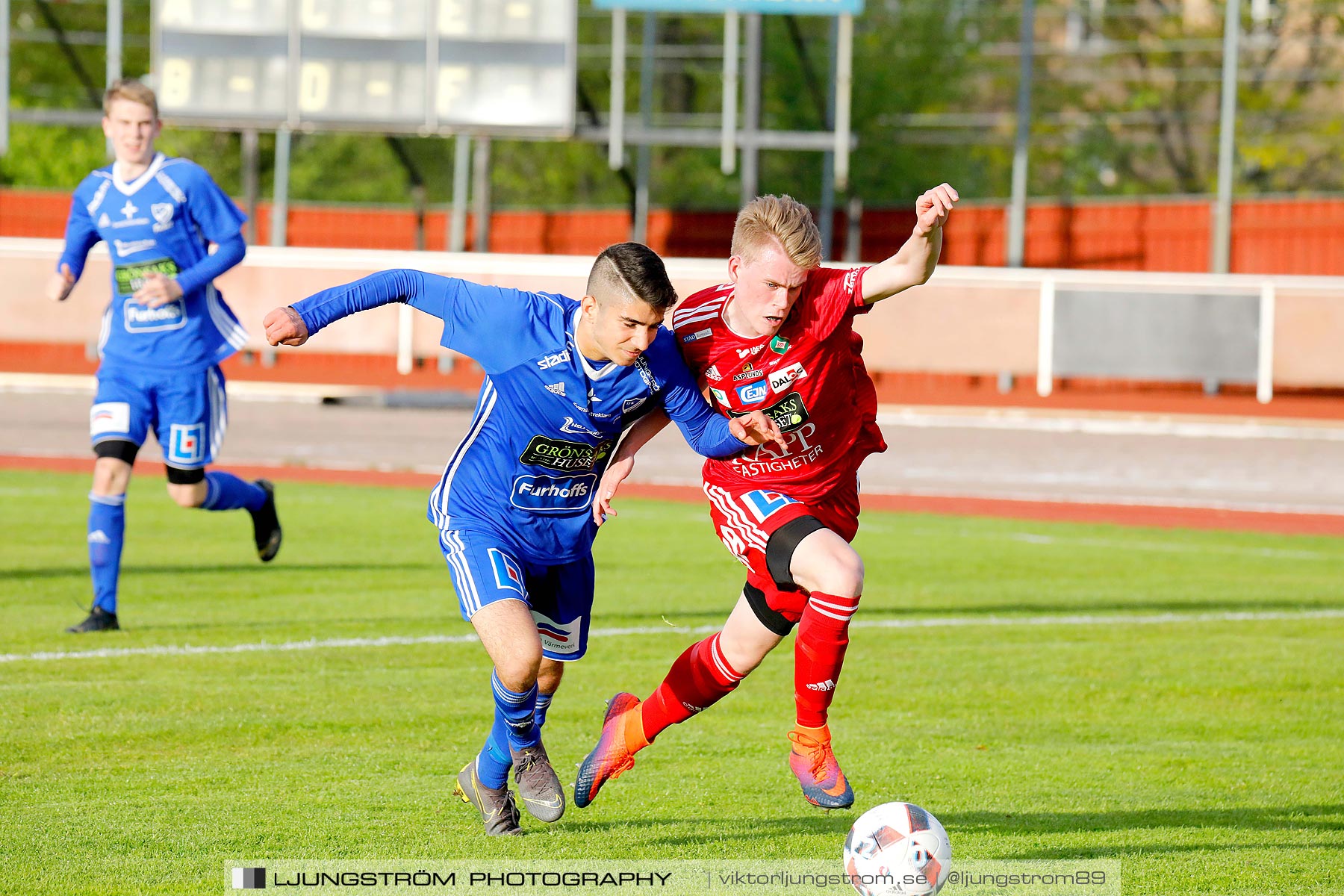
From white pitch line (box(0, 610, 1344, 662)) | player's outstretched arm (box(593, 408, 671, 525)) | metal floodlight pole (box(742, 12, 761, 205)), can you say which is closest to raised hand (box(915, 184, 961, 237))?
player's outstretched arm (box(593, 408, 671, 525))

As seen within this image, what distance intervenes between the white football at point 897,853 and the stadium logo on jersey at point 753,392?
1.59 meters

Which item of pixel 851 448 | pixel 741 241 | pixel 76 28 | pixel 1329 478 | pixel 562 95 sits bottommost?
pixel 1329 478

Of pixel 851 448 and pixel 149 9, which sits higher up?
pixel 149 9

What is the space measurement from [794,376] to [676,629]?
3.55 meters

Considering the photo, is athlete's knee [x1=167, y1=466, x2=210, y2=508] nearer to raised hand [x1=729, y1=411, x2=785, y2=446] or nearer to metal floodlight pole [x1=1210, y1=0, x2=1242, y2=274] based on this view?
raised hand [x1=729, y1=411, x2=785, y2=446]

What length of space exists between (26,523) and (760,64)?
58.3 ft

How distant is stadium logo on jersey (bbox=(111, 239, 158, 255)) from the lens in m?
8.41

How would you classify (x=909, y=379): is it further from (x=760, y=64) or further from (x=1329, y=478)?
(x=1329, y=478)

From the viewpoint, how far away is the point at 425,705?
23.2 feet

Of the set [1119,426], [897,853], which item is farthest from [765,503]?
[1119,426]

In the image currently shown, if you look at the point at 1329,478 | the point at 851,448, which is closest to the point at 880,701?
the point at 851,448

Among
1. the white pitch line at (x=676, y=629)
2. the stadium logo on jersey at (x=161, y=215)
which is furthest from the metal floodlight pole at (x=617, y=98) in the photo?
the stadium logo on jersey at (x=161, y=215)

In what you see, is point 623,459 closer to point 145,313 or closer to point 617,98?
point 145,313

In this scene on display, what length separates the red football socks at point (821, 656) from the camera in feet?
17.5
